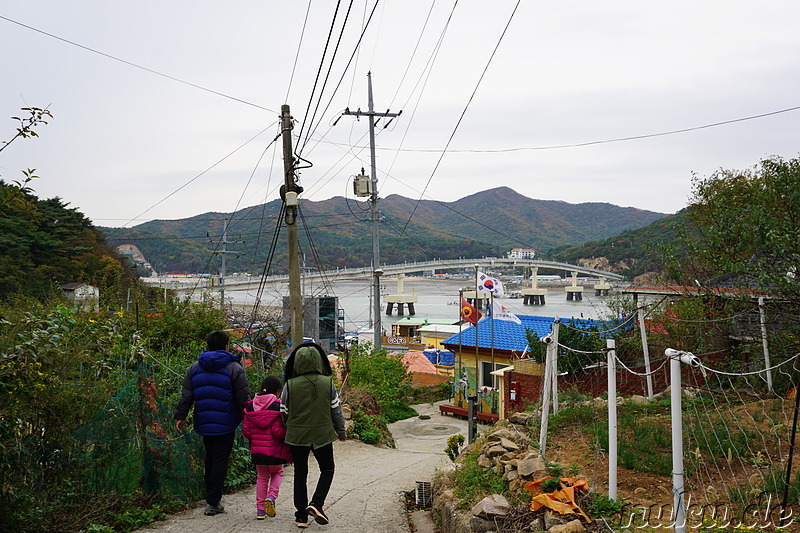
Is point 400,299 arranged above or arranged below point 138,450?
below

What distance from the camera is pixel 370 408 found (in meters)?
11.0

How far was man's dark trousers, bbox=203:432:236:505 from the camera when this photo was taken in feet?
16.0

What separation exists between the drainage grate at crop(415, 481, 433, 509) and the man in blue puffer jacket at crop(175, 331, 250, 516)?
2157mm

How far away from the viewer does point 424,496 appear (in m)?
6.28

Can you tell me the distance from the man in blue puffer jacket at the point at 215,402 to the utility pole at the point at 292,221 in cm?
442

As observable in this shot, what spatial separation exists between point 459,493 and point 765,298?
16.1 feet

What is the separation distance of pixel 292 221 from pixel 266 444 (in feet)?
16.6

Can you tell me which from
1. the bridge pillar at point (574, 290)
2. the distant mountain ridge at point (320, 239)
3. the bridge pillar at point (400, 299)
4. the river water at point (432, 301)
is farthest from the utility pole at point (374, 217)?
the bridge pillar at point (400, 299)

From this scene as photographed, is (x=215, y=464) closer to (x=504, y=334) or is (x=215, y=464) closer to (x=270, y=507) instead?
(x=270, y=507)

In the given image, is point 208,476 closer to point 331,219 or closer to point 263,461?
point 263,461

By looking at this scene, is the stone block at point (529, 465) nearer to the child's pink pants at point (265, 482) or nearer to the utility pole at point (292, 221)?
the child's pink pants at point (265, 482)

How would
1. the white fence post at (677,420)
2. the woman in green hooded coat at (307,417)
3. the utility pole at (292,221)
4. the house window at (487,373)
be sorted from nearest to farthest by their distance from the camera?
the white fence post at (677,420), the woman in green hooded coat at (307,417), the utility pole at (292,221), the house window at (487,373)

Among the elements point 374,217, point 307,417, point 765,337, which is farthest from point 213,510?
point 374,217

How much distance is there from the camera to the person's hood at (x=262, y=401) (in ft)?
16.1
